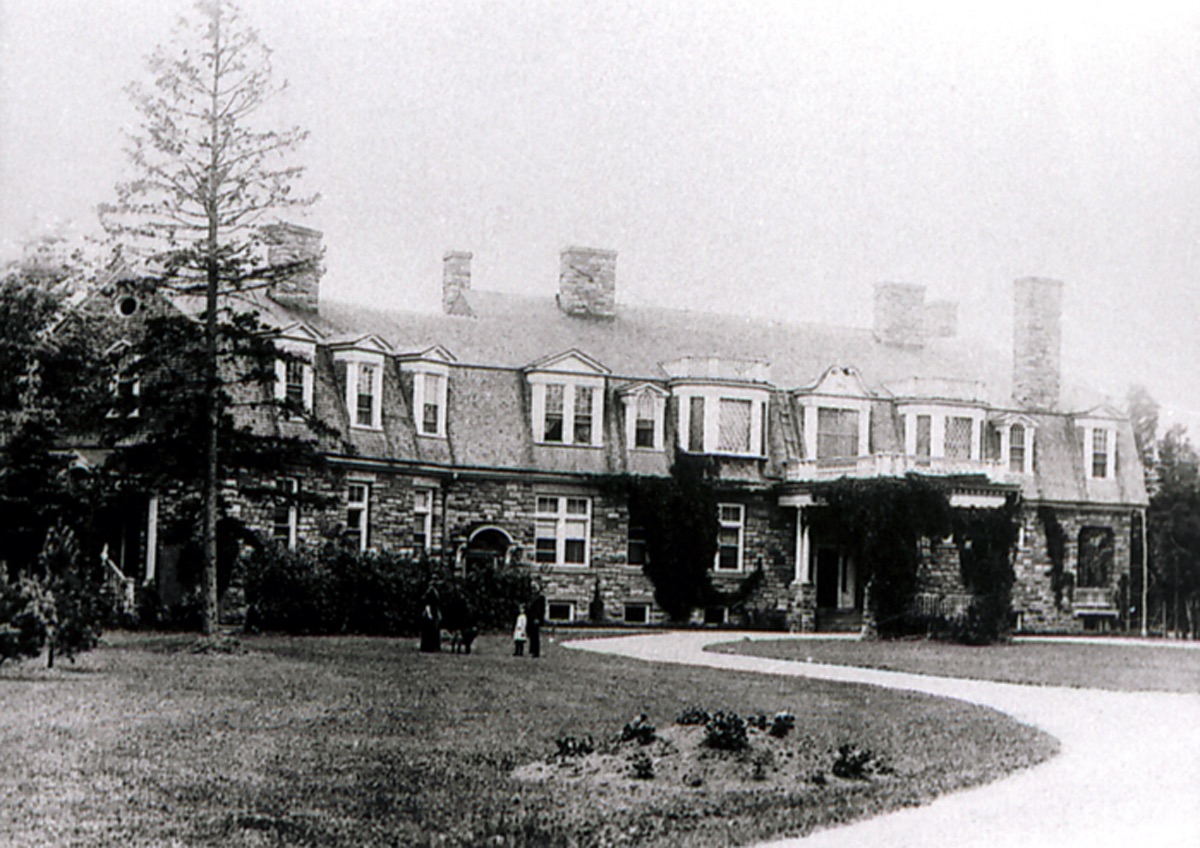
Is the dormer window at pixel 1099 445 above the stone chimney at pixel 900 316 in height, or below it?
below

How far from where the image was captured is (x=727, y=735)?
1038cm

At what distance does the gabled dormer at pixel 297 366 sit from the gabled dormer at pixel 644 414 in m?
8.53

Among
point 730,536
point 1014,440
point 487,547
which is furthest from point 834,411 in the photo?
point 487,547

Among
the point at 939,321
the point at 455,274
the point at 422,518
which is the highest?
the point at 939,321

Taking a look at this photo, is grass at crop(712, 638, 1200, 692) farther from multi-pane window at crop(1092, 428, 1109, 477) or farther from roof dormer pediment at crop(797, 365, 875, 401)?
multi-pane window at crop(1092, 428, 1109, 477)

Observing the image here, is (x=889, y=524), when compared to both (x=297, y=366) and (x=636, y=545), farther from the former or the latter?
(x=297, y=366)

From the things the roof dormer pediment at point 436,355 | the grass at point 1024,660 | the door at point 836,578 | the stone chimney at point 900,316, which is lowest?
the grass at point 1024,660

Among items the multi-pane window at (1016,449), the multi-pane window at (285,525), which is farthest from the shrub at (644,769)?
the multi-pane window at (1016,449)

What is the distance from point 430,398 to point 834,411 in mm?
9226

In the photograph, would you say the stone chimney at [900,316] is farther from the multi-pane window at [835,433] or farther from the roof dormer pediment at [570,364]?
the roof dormer pediment at [570,364]

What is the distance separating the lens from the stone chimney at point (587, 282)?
14359 millimetres

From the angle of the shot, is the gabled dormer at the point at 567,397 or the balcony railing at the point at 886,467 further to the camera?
the balcony railing at the point at 886,467

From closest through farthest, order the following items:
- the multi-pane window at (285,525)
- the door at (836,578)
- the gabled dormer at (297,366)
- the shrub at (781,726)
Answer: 1. the shrub at (781,726)
2. the gabled dormer at (297,366)
3. the multi-pane window at (285,525)
4. the door at (836,578)

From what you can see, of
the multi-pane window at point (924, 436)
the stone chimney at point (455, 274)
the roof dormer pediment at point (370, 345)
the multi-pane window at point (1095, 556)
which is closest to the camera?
the stone chimney at point (455, 274)
